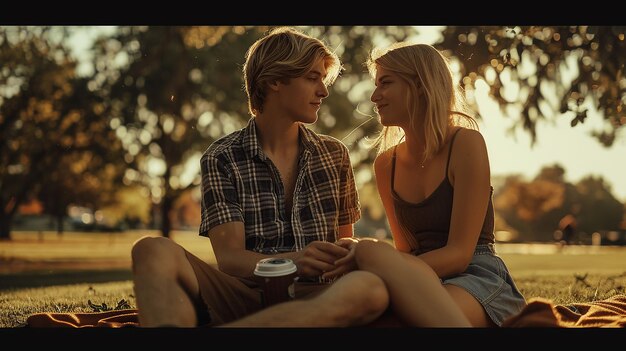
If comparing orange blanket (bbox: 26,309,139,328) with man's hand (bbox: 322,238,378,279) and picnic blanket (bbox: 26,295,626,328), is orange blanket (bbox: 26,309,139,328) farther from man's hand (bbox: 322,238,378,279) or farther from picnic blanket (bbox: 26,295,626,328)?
man's hand (bbox: 322,238,378,279)

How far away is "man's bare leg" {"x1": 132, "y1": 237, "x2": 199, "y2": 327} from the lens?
9.78ft

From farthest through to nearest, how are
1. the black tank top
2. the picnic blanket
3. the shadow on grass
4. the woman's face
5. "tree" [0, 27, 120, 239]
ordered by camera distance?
1. "tree" [0, 27, 120, 239]
2. the shadow on grass
3. the woman's face
4. the black tank top
5. the picnic blanket

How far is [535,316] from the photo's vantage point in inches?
119

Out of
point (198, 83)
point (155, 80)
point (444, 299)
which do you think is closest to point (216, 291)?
point (444, 299)

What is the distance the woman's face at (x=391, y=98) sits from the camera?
4070mm

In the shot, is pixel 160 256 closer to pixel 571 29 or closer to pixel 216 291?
pixel 216 291

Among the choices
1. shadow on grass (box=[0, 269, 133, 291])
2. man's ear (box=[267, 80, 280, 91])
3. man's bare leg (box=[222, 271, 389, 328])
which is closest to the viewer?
man's bare leg (box=[222, 271, 389, 328])

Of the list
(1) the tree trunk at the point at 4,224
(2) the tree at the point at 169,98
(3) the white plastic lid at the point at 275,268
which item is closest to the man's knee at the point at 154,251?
(3) the white plastic lid at the point at 275,268

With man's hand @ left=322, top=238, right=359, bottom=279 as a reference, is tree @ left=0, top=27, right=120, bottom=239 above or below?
above

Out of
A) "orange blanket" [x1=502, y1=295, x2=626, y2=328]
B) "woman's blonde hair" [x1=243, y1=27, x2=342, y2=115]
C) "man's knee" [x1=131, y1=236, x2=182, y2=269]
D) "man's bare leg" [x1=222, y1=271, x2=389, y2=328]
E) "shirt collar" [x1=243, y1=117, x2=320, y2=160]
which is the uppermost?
"woman's blonde hair" [x1=243, y1=27, x2=342, y2=115]

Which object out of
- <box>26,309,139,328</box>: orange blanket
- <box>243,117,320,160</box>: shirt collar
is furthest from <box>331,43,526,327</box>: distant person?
<box>26,309,139,328</box>: orange blanket

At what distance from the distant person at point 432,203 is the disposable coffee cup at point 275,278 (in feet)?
Result: 1.07

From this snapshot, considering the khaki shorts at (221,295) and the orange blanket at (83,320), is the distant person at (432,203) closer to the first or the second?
the khaki shorts at (221,295)

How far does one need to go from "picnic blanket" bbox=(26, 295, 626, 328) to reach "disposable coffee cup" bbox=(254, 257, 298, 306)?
45 cm
